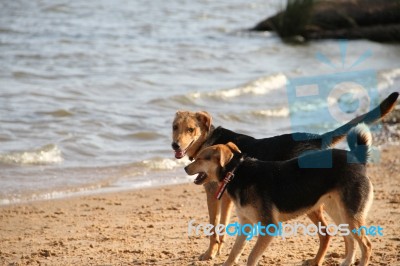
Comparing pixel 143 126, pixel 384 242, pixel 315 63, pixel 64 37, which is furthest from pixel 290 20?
pixel 384 242

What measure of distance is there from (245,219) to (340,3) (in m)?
19.8

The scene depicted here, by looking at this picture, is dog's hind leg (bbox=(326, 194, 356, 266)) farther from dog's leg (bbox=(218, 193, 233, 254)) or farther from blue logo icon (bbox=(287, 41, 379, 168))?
blue logo icon (bbox=(287, 41, 379, 168))

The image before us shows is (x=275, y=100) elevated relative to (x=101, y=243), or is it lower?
lower

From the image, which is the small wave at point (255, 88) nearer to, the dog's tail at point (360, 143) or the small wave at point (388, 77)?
the small wave at point (388, 77)

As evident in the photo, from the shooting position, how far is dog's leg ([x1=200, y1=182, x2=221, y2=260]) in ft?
24.0

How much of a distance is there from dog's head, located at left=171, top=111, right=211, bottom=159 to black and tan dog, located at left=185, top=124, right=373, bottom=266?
3.55ft

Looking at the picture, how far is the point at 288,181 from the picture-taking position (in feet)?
21.1

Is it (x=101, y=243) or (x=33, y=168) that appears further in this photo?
(x=33, y=168)

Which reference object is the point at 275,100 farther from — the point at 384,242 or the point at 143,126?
the point at 384,242

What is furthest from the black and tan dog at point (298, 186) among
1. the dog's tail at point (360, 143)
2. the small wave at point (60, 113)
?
the small wave at point (60, 113)

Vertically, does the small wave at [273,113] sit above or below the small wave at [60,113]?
below

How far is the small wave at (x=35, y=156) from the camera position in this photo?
10781 mm

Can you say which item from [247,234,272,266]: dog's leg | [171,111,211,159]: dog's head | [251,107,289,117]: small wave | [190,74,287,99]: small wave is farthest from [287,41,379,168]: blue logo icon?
[247,234,272,266]: dog's leg

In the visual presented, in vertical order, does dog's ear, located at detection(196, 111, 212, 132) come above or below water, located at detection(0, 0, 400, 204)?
above
